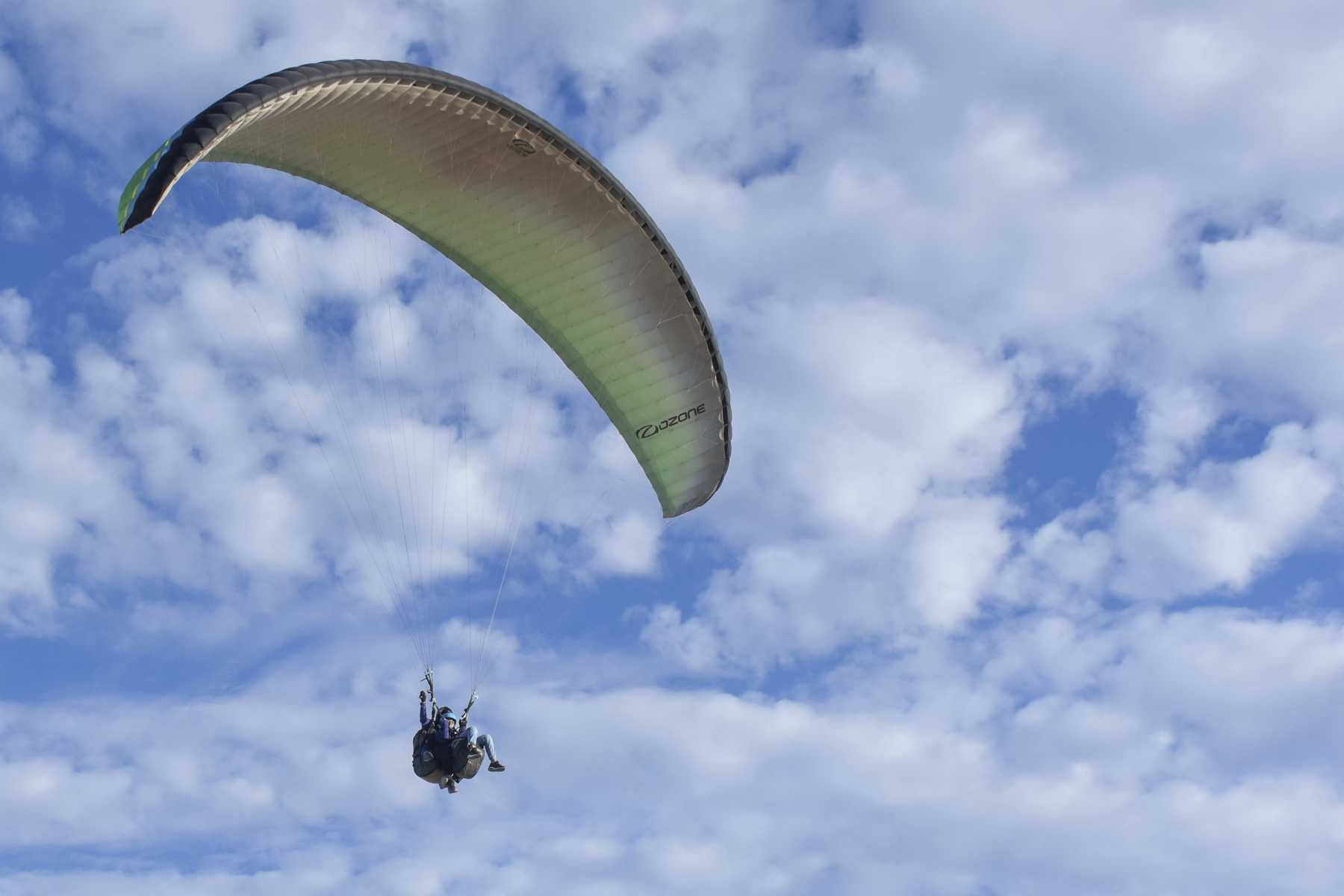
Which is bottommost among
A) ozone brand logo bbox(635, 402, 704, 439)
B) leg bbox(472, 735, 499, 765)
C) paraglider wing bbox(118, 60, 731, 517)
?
leg bbox(472, 735, 499, 765)

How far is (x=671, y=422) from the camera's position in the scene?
27625 millimetres

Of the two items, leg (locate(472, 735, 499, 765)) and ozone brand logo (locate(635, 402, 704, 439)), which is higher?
ozone brand logo (locate(635, 402, 704, 439))

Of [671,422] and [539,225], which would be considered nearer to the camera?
[539,225]

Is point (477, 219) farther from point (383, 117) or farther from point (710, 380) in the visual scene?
point (710, 380)

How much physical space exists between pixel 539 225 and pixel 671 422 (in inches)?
155

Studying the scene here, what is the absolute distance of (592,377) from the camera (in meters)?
27.5

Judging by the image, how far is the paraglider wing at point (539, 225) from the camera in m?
23.8

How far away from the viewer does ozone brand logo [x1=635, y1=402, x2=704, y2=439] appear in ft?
90.2

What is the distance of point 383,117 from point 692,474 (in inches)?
313

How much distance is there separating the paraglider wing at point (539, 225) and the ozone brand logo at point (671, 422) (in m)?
0.02

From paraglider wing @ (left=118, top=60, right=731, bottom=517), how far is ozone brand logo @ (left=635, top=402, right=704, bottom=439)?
0.02 meters

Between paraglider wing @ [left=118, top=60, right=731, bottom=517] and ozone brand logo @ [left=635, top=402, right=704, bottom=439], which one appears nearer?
paraglider wing @ [left=118, top=60, right=731, bottom=517]

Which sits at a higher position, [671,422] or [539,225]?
[539,225]

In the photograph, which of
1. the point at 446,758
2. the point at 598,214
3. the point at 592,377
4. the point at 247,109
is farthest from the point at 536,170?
the point at 446,758
